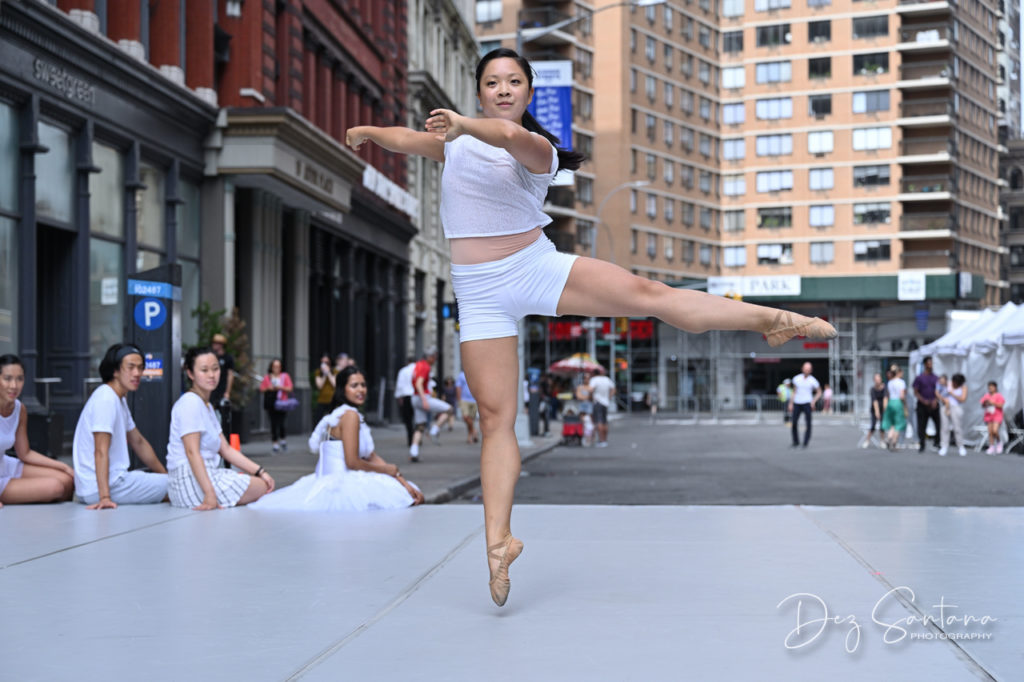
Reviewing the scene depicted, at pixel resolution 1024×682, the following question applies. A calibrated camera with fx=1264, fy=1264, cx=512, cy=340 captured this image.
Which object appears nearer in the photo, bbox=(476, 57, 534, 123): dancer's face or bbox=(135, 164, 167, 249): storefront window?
bbox=(476, 57, 534, 123): dancer's face

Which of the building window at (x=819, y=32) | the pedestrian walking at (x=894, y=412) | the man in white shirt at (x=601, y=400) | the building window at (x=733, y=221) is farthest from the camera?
the building window at (x=733, y=221)

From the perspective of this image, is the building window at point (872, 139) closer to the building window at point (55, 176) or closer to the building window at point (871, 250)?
the building window at point (871, 250)

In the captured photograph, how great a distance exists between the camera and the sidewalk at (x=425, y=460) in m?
13.6

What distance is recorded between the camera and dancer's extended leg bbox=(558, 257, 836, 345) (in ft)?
14.2

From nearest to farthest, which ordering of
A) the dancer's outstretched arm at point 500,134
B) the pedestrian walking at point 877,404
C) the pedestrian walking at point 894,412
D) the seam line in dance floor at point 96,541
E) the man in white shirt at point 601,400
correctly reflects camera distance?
the dancer's outstretched arm at point 500,134 → the seam line in dance floor at point 96,541 → the pedestrian walking at point 894,412 → the pedestrian walking at point 877,404 → the man in white shirt at point 601,400

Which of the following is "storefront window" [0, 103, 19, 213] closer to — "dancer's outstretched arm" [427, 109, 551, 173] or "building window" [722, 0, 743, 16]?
"dancer's outstretched arm" [427, 109, 551, 173]

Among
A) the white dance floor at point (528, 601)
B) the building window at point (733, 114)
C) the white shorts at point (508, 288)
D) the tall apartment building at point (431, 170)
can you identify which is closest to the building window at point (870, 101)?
the building window at point (733, 114)

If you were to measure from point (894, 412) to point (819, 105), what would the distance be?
6381 centimetres

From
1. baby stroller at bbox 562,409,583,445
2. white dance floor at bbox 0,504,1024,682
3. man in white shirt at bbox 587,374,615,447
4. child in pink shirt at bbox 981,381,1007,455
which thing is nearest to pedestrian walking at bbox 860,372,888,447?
child in pink shirt at bbox 981,381,1007,455

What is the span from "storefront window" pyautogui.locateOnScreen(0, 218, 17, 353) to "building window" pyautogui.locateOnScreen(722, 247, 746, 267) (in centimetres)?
7684

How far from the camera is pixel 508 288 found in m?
4.58

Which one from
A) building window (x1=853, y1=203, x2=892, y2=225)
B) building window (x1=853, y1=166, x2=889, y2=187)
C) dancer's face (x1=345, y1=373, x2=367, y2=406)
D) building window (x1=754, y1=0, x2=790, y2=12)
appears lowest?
dancer's face (x1=345, y1=373, x2=367, y2=406)

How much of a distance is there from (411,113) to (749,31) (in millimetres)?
53535

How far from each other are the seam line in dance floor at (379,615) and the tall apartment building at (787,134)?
73.4 meters
